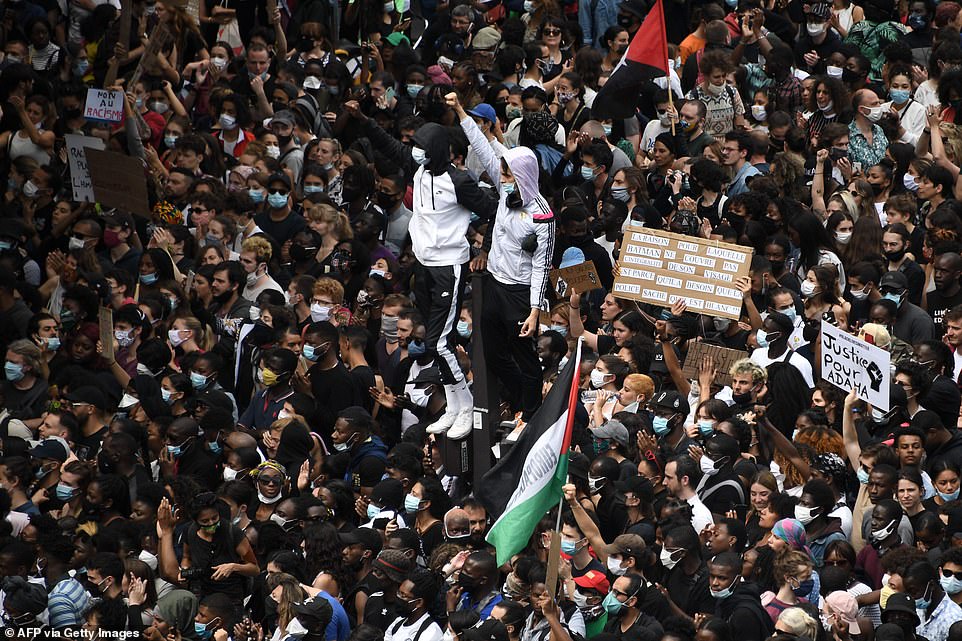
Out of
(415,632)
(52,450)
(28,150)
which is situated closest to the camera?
(415,632)

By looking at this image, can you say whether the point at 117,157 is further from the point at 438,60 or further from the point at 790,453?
the point at 790,453

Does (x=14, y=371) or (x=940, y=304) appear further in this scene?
(x=14, y=371)

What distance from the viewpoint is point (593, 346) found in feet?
51.2

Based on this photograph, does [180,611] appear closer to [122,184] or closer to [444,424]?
[444,424]

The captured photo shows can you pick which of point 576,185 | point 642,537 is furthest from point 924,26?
point 642,537

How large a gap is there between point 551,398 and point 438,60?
898 centimetres

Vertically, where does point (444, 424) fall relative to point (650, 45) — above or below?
below

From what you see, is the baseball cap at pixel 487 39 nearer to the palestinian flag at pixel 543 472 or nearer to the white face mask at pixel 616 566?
the palestinian flag at pixel 543 472

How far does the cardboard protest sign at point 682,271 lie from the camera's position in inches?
599

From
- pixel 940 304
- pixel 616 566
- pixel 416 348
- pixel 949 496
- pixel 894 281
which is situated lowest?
pixel 416 348

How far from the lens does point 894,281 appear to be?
49.2 feet

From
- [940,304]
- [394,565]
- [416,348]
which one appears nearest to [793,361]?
[940,304]

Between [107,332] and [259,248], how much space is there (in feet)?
4.92

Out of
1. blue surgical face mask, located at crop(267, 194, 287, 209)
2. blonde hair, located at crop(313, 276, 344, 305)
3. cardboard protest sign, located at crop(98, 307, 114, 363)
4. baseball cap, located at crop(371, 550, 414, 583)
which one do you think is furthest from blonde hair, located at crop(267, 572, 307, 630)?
blue surgical face mask, located at crop(267, 194, 287, 209)
